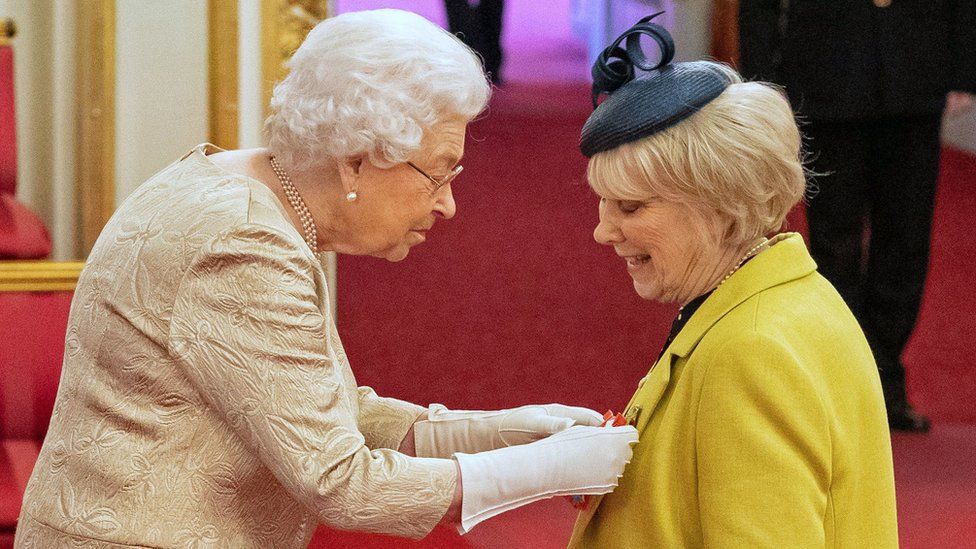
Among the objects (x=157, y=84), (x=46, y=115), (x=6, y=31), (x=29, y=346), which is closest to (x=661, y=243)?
(x=29, y=346)

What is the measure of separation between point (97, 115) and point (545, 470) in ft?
8.43

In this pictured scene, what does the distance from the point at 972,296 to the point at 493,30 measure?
333 cm

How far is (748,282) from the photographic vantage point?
168 cm

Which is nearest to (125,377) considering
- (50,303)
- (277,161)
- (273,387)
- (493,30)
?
(273,387)

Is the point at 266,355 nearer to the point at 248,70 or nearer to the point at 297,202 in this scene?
the point at 297,202

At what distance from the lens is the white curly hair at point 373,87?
1.71m

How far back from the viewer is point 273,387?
5.29 feet

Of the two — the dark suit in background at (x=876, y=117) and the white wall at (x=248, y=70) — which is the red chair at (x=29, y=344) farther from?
the dark suit in background at (x=876, y=117)

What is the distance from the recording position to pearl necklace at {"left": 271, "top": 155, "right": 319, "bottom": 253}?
182cm

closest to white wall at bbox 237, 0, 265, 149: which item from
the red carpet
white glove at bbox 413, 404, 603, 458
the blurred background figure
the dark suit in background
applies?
the red carpet

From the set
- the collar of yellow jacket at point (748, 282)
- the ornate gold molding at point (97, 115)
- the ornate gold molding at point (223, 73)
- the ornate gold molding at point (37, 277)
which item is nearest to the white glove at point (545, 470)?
the collar of yellow jacket at point (748, 282)

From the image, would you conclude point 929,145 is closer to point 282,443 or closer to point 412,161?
point 412,161

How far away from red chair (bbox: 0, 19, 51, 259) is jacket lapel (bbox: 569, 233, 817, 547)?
2.26 metres

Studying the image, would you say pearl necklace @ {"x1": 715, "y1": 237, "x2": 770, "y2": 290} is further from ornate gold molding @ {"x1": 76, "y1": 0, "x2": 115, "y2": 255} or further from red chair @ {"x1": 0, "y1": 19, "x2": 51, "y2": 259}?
ornate gold molding @ {"x1": 76, "y1": 0, "x2": 115, "y2": 255}
